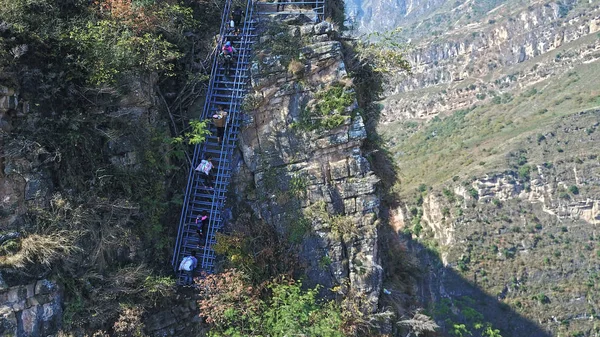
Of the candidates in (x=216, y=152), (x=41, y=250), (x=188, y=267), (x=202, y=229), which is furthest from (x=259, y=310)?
(x=41, y=250)

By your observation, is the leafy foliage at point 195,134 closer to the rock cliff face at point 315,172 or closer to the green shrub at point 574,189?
the rock cliff face at point 315,172

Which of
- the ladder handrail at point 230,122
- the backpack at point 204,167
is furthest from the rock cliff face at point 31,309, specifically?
the backpack at point 204,167

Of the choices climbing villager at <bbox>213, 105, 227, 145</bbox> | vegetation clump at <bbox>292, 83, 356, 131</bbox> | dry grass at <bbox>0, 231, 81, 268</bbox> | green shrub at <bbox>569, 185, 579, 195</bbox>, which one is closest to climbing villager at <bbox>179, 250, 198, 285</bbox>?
dry grass at <bbox>0, 231, 81, 268</bbox>

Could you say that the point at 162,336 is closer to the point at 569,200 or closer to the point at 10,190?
the point at 10,190

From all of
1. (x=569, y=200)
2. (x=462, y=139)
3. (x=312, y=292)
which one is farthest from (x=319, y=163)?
(x=462, y=139)

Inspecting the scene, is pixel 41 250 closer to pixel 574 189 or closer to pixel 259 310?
pixel 259 310
